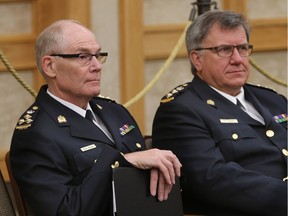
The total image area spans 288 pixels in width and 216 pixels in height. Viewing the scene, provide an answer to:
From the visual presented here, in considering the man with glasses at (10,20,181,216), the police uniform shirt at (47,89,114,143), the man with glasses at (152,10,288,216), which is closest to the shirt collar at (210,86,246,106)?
the man with glasses at (152,10,288,216)

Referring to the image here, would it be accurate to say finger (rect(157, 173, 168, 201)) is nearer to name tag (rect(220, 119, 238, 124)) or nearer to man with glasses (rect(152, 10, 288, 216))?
man with glasses (rect(152, 10, 288, 216))

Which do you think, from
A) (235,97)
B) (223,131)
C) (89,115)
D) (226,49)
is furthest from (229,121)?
(89,115)

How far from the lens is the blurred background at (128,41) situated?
5.51 metres

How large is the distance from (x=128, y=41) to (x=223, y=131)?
6.71ft

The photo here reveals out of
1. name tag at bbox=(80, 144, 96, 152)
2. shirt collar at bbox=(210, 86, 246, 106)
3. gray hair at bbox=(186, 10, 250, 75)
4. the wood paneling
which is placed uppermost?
gray hair at bbox=(186, 10, 250, 75)

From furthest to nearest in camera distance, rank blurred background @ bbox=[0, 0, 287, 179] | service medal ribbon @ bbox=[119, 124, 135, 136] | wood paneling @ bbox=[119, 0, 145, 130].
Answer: wood paneling @ bbox=[119, 0, 145, 130]
blurred background @ bbox=[0, 0, 287, 179]
service medal ribbon @ bbox=[119, 124, 135, 136]

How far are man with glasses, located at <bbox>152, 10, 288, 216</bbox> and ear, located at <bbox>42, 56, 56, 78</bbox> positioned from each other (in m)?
0.55

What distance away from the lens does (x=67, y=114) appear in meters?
3.63

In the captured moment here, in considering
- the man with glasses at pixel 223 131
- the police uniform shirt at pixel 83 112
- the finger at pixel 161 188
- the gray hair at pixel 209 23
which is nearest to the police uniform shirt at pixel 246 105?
the man with glasses at pixel 223 131

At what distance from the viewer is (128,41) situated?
231 inches

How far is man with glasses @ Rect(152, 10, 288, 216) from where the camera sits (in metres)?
3.75

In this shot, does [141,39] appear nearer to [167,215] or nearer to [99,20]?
[99,20]

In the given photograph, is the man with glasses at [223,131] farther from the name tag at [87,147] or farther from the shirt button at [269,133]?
the name tag at [87,147]

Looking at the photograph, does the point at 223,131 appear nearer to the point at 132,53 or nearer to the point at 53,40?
the point at 53,40
